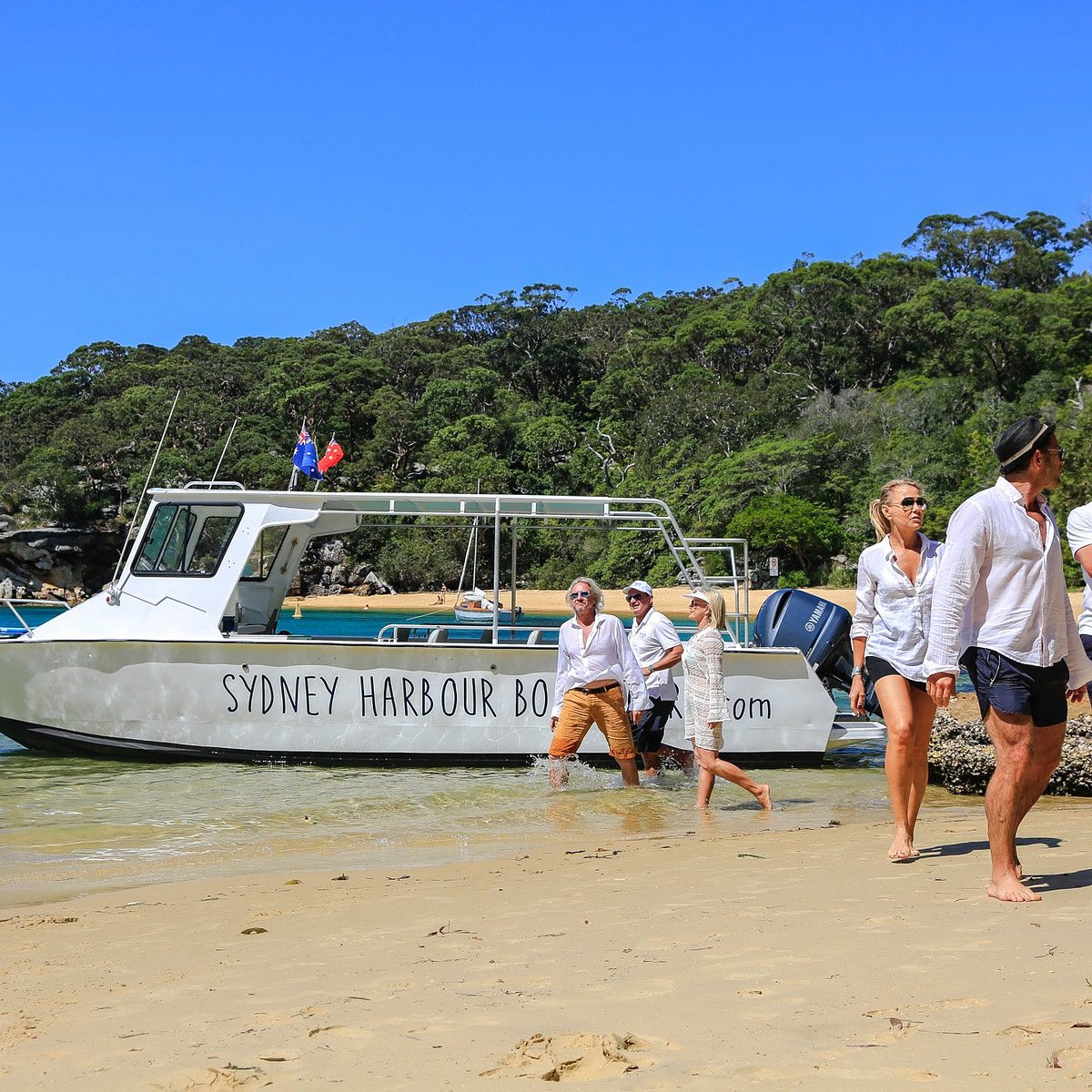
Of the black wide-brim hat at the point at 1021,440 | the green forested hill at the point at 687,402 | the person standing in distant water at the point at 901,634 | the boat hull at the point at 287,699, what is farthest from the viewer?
the green forested hill at the point at 687,402

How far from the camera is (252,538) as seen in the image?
1063 centimetres

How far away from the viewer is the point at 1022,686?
4211 mm

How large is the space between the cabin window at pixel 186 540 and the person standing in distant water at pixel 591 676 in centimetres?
405

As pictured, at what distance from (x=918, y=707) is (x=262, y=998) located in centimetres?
319

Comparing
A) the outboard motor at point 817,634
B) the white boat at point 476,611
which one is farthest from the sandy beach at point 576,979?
the white boat at point 476,611

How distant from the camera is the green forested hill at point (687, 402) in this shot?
1944 inches

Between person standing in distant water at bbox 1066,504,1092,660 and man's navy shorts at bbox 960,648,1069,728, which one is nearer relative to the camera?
man's navy shorts at bbox 960,648,1069,728

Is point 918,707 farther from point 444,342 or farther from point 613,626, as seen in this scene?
point 444,342

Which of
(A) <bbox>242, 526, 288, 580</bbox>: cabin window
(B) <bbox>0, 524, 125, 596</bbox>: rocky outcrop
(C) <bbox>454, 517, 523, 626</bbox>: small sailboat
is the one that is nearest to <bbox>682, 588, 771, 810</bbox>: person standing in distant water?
(C) <bbox>454, 517, 523, 626</bbox>: small sailboat

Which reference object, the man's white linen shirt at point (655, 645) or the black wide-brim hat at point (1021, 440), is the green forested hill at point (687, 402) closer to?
the man's white linen shirt at point (655, 645)

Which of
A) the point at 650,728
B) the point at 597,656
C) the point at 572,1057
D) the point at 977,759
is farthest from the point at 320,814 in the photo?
the point at 572,1057

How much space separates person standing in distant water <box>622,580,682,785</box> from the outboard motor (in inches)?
70.8

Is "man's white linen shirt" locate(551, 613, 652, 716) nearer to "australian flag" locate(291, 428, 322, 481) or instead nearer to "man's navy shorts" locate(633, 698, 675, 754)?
"man's navy shorts" locate(633, 698, 675, 754)

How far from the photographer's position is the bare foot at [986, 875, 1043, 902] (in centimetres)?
416
